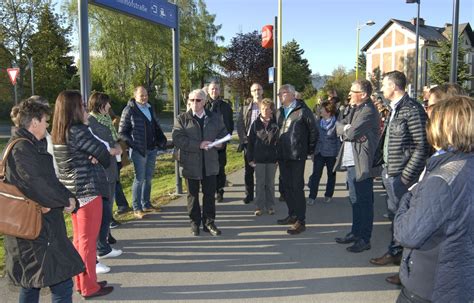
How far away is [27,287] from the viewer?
305 cm

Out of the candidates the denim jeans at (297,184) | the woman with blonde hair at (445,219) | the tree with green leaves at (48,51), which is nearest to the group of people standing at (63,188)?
the woman with blonde hair at (445,219)

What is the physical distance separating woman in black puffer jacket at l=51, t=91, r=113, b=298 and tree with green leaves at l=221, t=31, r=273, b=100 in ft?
97.2

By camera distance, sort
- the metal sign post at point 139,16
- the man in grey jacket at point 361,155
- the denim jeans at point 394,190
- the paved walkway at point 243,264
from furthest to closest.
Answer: the metal sign post at point 139,16
the man in grey jacket at point 361,155
the denim jeans at point 394,190
the paved walkway at point 243,264

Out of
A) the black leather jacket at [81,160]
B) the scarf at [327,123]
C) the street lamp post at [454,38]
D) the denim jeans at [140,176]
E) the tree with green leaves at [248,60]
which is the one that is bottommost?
the denim jeans at [140,176]

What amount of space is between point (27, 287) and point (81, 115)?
5.07ft

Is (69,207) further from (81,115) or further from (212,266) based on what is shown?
(212,266)

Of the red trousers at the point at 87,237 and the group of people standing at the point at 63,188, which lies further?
the red trousers at the point at 87,237

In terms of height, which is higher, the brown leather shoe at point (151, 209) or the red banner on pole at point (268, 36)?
the red banner on pole at point (268, 36)

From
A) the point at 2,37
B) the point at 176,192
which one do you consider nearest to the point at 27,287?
the point at 176,192

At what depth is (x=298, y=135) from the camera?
6086 millimetres

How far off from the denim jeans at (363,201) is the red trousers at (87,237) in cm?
303

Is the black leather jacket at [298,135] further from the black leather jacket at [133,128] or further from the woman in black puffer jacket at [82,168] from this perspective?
the woman in black puffer jacket at [82,168]

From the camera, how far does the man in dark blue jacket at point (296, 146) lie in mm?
6090

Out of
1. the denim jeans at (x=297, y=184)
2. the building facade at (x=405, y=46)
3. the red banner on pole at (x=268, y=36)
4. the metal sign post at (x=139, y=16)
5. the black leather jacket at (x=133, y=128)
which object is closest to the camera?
the metal sign post at (x=139, y=16)
